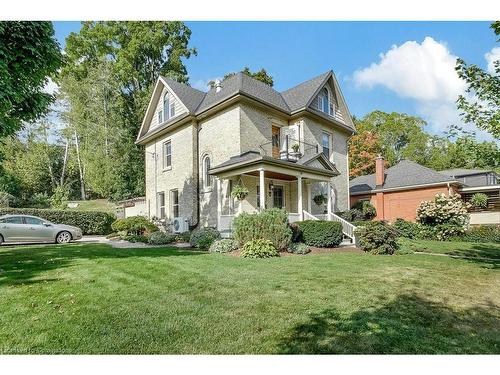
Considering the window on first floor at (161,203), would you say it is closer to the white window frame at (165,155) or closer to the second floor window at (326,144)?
the white window frame at (165,155)

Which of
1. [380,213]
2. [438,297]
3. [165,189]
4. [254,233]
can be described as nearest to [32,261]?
[254,233]

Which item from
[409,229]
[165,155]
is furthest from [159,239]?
[409,229]

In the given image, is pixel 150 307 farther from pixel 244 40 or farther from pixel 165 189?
pixel 165 189

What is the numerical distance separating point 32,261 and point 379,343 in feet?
28.1

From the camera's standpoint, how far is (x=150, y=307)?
4473 mm

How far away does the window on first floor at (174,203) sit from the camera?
18438 millimetres

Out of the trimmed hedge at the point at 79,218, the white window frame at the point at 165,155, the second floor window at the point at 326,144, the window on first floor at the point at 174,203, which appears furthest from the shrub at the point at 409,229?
the trimmed hedge at the point at 79,218

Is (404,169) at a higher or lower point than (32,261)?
higher

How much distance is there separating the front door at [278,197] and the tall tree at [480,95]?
946 cm

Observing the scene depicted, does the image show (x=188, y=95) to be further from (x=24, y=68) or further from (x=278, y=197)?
(x=24, y=68)

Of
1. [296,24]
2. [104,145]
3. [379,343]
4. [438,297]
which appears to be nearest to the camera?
[379,343]

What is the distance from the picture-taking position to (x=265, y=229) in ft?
35.5

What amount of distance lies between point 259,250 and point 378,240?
4.37 m

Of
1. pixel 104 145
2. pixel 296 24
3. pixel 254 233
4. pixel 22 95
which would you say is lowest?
pixel 254 233
